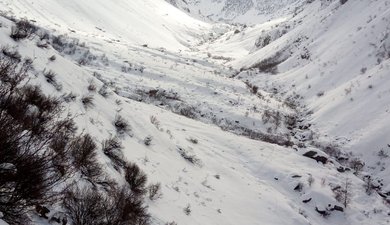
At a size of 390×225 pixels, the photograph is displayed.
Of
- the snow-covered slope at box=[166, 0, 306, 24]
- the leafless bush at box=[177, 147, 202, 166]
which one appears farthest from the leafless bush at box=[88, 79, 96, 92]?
the snow-covered slope at box=[166, 0, 306, 24]

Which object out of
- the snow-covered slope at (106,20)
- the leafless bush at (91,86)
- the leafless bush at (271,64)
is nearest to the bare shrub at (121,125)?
the leafless bush at (91,86)

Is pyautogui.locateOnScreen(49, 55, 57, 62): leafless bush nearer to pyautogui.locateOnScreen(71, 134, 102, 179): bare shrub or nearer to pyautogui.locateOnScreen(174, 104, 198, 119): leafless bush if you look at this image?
pyautogui.locateOnScreen(71, 134, 102, 179): bare shrub

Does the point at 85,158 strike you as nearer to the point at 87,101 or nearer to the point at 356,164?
the point at 87,101

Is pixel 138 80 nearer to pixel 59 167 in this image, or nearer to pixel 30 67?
pixel 30 67

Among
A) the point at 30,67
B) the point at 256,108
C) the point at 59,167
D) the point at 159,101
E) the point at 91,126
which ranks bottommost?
the point at 59,167

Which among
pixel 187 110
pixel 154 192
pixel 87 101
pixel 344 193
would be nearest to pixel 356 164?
pixel 344 193

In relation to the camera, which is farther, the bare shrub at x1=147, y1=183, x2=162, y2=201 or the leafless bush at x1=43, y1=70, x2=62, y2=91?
the leafless bush at x1=43, y1=70, x2=62, y2=91

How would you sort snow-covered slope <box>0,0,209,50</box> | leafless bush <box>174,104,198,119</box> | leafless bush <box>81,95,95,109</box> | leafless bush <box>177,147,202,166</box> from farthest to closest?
snow-covered slope <box>0,0,209,50</box>
leafless bush <box>174,104,198,119</box>
leafless bush <box>177,147,202,166</box>
leafless bush <box>81,95,95,109</box>

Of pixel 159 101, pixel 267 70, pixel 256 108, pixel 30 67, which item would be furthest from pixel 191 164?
pixel 267 70
